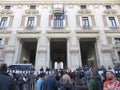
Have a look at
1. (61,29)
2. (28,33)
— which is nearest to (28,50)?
(28,33)

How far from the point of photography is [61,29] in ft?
64.6

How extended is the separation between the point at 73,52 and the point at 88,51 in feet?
21.0

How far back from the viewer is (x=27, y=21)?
820 inches

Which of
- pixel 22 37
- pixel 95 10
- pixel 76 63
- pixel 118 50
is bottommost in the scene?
pixel 76 63

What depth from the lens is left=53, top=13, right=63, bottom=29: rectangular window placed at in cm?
2016

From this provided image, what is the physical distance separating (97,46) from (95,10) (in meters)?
5.92

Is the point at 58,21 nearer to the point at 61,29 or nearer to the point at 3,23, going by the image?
the point at 61,29

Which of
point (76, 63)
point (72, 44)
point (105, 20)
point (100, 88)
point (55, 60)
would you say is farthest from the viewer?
point (55, 60)

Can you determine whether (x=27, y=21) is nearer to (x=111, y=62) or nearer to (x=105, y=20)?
(x=105, y=20)

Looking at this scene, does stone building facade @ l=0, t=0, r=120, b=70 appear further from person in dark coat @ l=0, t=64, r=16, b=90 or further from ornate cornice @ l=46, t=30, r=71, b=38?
person in dark coat @ l=0, t=64, r=16, b=90

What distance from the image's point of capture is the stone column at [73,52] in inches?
688

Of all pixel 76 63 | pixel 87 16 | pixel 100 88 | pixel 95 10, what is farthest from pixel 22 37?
pixel 100 88

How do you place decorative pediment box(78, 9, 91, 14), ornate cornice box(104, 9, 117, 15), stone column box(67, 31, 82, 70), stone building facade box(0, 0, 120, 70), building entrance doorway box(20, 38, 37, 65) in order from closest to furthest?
1. stone column box(67, 31, 82, 70)
2. stone building facade box(0, 0, 120, 70)
3. building entrance doorway box(20, 38, 37, 65)
4. ornate cornice box(104, 9, 117, 15)
5. decorative pediment box(78, 9, 91, 14)

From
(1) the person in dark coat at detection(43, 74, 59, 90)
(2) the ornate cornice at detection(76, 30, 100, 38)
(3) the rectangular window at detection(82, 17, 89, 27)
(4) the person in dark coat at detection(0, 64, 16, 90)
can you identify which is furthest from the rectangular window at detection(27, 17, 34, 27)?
(4) the person in dark coat at detection(0, 64, 16, 90)
